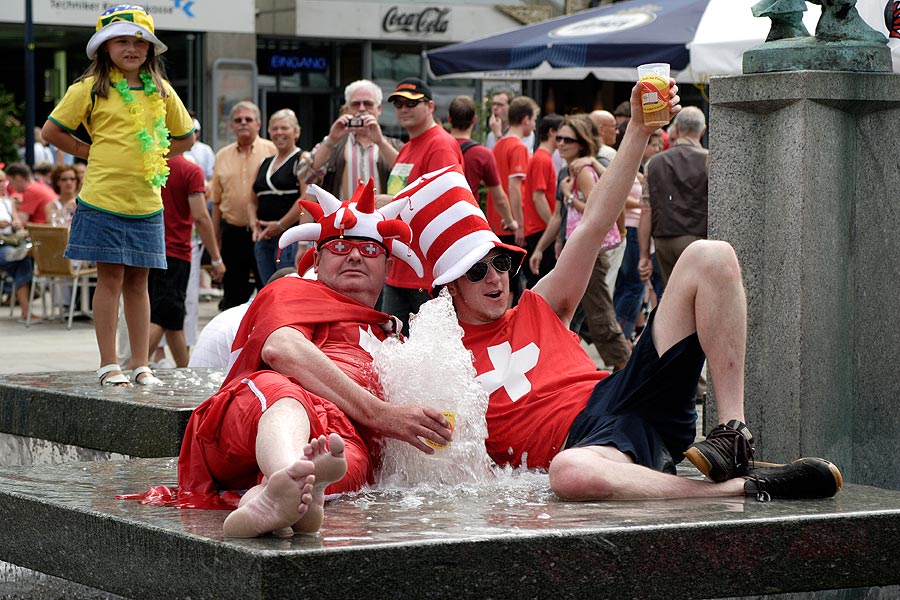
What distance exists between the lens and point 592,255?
4.79m

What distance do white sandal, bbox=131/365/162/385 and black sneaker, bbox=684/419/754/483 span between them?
3.19 meters

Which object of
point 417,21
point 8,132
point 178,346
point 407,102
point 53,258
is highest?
point 417,21

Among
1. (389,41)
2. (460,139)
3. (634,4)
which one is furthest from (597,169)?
(389,41)

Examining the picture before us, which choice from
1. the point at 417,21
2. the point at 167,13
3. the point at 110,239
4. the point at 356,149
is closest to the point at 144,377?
the point at 110,239

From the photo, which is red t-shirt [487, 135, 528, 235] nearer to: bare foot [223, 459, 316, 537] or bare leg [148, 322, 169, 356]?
bare leg [148, 322, 169, 356]

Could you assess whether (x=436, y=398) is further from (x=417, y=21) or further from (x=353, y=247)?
(x=417, y=21)

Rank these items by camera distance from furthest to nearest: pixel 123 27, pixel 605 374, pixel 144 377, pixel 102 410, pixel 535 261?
1. pixel 535 261
2. pixel 144 377
3. pixel 123 27
4. pixel 102 410
5. pixel 605 374

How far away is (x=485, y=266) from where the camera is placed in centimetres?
476

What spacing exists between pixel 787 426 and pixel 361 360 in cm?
183

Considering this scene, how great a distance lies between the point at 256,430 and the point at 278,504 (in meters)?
0.61

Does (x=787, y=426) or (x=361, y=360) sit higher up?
(x=361, y=360)

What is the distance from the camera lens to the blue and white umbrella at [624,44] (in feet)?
34.3

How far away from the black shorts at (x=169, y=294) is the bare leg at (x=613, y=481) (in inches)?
213

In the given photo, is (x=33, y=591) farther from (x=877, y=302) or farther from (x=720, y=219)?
(x=877, y=302)
